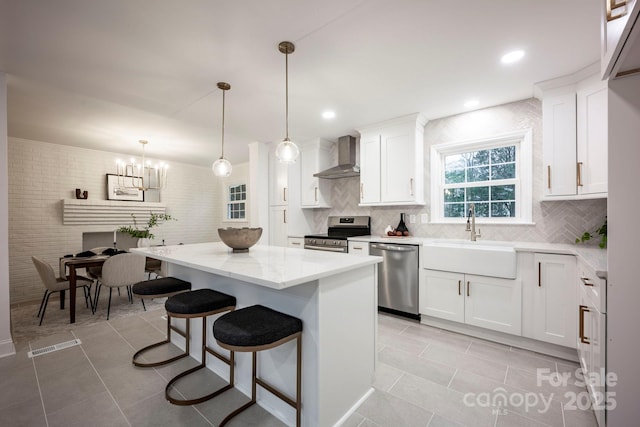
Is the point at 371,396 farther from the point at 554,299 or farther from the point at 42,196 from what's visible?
the point at 42,196

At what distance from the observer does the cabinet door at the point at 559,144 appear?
249 cm

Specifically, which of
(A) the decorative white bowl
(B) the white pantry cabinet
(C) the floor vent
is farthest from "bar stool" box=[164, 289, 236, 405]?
(B) the white pantry cabinet

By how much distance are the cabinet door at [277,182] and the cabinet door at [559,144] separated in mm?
3393

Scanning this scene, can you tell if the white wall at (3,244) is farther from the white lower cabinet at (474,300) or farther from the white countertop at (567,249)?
the white lower cabinet at (474,300)

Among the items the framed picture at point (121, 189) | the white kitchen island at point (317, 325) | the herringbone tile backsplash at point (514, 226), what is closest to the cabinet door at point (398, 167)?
the herringbone tile backsplash at point (514, 226)

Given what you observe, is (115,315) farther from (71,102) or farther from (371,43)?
(371,43)

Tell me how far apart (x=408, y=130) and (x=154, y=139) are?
160 inches

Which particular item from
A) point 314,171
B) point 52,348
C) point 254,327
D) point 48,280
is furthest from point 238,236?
point 48,280

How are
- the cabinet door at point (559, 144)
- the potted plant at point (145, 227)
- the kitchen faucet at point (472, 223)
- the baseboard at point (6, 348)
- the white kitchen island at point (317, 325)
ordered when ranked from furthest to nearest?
1. the potted plant at point (145, 227)
2. the kitchen faucet at point (472, 223)
3. the cabinet door at point (559, 144)
4. the baseboard at point (6, 348)
5. the white kitchen island at point (317, 325)

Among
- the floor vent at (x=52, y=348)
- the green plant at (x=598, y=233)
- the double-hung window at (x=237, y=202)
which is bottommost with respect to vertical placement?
the floor vent at (x=52, y=348)

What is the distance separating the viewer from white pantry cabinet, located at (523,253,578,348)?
2.25 m

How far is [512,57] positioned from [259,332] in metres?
2.80

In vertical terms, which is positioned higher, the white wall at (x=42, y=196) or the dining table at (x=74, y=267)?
the white wall at (x=42, y=196)

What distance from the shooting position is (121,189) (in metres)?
5.23
